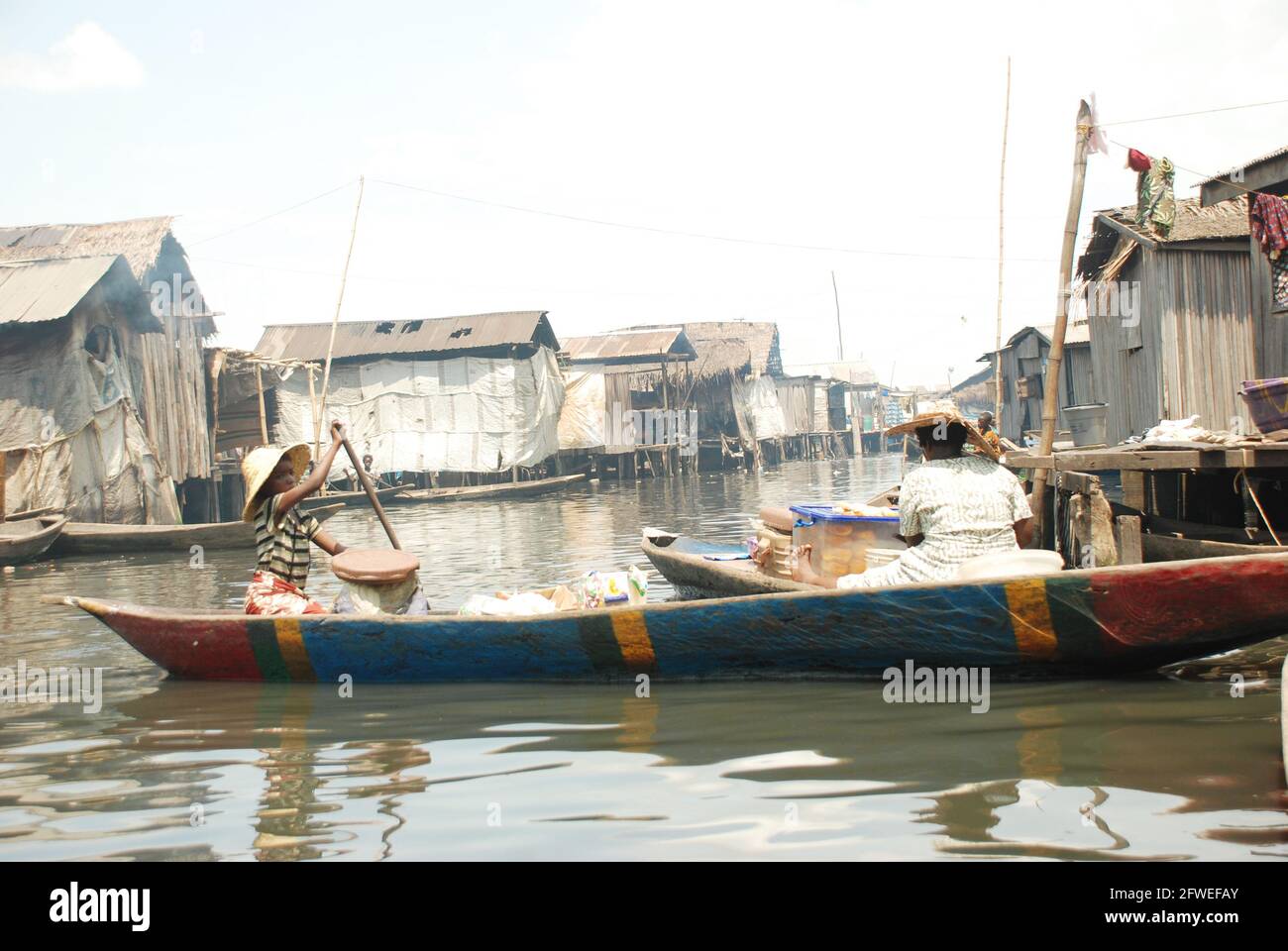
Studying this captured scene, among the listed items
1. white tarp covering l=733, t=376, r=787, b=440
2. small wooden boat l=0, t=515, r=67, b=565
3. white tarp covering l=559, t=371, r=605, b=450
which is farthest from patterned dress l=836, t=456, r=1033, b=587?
white tarp covering l=733, t=376, r=787, b=440

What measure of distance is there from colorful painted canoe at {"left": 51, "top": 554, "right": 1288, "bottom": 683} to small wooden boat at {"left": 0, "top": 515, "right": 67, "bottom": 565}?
849cm

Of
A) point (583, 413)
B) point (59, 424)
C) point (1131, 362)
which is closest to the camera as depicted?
point (1131, 362)

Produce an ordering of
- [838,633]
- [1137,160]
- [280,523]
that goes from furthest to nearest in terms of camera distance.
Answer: [1137,160] → [280,523] → [838,633]

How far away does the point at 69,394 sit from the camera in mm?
15703

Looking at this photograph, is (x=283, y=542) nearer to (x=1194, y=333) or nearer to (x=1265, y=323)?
(x=1265, y=323)

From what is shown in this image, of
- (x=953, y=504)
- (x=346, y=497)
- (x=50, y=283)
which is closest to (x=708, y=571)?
(x=953, y=504)

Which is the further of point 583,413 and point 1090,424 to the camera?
point 583,413

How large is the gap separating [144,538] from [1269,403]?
524 inches

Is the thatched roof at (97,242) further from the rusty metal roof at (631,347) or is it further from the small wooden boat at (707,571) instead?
the rusty metal roof at (631,347)

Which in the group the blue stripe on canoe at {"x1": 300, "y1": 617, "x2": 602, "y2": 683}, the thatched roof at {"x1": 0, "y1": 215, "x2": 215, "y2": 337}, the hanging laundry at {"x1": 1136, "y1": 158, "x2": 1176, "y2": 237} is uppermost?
the thatched roof at {"x1": 0, "y1": 215, "x2": 215, "y2": 337}

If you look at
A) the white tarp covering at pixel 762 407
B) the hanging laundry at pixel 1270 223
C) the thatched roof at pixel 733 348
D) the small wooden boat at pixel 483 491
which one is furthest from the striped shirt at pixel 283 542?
the white tarp covering at pixel 762 407

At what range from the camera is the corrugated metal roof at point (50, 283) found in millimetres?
15180

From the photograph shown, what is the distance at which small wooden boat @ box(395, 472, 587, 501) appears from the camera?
920 inches

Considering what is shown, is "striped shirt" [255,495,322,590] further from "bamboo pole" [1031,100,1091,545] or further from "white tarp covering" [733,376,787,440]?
"white tarp covering" [733,376,787,440]
